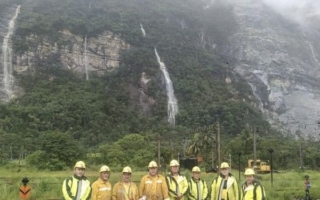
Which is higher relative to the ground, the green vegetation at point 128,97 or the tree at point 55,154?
the green vegetation at point 128,97

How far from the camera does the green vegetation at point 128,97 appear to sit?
48.4m

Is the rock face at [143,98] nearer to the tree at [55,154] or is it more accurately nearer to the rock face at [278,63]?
the rock face at [278,63]

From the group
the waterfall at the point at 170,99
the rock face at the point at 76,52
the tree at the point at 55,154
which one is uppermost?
the rock face at the point at 76,52

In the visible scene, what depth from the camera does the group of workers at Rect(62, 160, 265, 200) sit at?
7.25 m

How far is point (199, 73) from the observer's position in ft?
367

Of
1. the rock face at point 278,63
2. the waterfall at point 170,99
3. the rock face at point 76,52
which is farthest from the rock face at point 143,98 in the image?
the rock face at point 278,63

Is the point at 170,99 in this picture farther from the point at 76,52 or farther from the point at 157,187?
the point at 157,187

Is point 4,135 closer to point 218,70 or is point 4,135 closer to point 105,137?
point 105,137

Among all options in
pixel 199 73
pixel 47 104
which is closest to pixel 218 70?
pixel 199 73

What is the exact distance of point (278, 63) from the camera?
124 m

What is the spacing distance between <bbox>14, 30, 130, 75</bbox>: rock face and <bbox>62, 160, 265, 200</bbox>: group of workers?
89.4 m

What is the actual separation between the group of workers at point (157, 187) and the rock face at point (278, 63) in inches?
3573

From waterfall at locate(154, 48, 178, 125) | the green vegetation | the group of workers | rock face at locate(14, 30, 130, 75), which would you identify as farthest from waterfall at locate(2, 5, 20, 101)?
the group of workers

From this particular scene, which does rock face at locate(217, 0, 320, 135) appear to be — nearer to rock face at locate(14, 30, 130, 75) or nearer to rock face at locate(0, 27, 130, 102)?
rock face at locate(14, 30, 130, 75)
